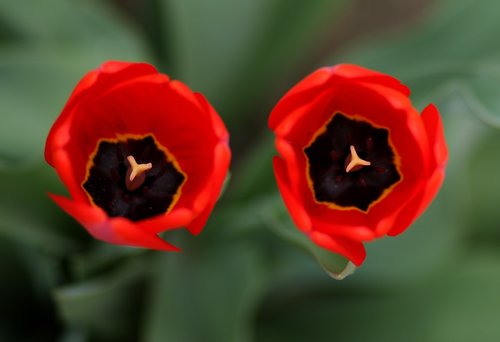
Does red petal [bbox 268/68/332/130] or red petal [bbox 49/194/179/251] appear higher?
red petal [bbox 268/68/332/130]

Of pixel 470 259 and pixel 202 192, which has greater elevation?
pixel 202 192

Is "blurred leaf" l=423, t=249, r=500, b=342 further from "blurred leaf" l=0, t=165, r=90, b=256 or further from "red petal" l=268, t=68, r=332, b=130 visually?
"red petal" l=268, t=68, r=332, b=130

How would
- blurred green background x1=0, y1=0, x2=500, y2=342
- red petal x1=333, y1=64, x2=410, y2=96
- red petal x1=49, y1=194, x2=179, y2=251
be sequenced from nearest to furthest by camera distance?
1. red petal x1=49, y1=194, x2=179, y2=251
2. red petal x1=333, y1=64, x2=410, y2=96
3. blurred green background x1=0, y1=0, x2=500, y2=342

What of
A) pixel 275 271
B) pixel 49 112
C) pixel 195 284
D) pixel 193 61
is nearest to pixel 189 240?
pixel 195 284

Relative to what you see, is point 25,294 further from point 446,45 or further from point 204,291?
point 446,45

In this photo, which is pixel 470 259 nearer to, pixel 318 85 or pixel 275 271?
pixel 275 271

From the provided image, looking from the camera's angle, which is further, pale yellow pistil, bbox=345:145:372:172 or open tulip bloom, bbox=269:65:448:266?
pale yellow pistil, bbox=345:145:372:172

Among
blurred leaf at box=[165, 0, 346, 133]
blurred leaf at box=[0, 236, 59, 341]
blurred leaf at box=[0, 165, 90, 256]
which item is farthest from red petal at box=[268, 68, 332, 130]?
blurred leaf at box=[165, 0, 346, 133]

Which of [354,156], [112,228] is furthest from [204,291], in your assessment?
[112,228]
